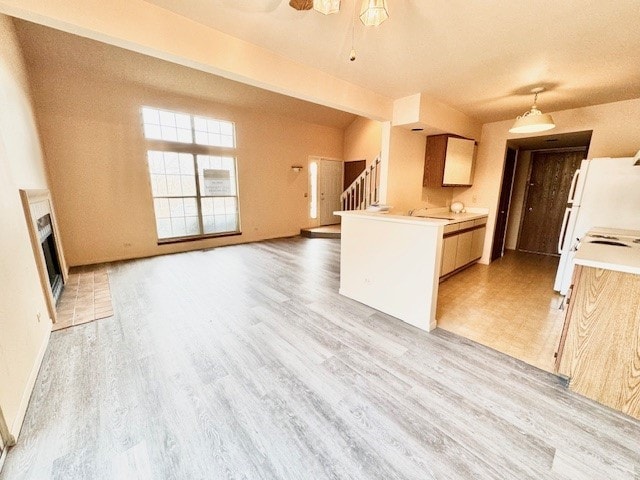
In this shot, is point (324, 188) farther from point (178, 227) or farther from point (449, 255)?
point (449, 255)

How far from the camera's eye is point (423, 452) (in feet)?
4.32

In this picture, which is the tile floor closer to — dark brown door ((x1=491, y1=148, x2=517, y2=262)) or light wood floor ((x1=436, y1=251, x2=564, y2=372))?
light wood floor ((x1=436, y1=251, x2=564, y2=372))

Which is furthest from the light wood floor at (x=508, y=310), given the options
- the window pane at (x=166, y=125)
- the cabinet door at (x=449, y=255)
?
the window pane at (x=166, y=125)

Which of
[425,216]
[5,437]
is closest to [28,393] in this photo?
[5,437]

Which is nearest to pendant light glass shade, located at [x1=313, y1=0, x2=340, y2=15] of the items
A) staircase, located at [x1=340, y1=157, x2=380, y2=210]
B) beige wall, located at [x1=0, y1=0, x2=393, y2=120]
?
beige wall, located at [x1=0, y1=0, x2=393, y2=120]

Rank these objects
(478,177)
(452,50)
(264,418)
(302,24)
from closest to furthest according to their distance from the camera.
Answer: (264,418) < (302,24) < (452,50) < (478,177)

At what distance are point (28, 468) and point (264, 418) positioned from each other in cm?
114

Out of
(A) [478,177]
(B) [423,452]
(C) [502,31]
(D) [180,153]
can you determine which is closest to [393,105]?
(C) [502,31]

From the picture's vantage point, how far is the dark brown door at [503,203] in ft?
15.3

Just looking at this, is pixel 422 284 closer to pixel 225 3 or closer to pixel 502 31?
pixel 502 31

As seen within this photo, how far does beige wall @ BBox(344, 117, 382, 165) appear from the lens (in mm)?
6809

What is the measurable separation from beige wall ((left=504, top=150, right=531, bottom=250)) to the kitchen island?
4426mm

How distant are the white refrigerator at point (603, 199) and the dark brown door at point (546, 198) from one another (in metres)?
2.57

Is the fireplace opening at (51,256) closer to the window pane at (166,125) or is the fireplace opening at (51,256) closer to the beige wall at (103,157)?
→ the beige wall at (103,157)
